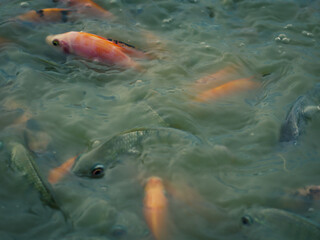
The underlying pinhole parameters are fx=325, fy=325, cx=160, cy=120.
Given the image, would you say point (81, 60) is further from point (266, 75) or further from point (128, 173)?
point (266, 75)

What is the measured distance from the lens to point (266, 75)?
4.13 metres

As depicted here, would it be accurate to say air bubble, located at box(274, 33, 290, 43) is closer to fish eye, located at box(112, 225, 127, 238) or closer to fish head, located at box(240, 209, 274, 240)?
fish head, located at box(240, 209, 274, 240)

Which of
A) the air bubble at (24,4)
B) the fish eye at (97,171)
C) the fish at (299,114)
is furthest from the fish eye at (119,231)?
the air bubble at (24,4)

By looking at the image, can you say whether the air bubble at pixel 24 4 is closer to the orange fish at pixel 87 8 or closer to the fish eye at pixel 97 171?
the orange fish at pixel 87 8

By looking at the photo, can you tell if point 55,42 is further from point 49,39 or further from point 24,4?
point 24,4

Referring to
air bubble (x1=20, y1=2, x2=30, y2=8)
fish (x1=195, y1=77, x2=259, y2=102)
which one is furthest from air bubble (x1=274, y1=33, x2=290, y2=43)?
air bubble (x1=20, y1=2, x2=30, y2=8)

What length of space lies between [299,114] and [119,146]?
6.18 feet

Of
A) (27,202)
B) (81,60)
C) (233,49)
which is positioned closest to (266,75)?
(233,49)

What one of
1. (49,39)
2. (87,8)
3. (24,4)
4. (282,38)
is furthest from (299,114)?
(24,4)

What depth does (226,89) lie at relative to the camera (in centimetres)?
372

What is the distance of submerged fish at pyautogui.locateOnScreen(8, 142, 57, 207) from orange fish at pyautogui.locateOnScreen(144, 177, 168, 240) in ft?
2.33

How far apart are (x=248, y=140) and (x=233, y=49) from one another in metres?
1.86

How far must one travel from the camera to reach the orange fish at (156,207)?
2324 mm

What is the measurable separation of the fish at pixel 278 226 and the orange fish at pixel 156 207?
0.59 meters
